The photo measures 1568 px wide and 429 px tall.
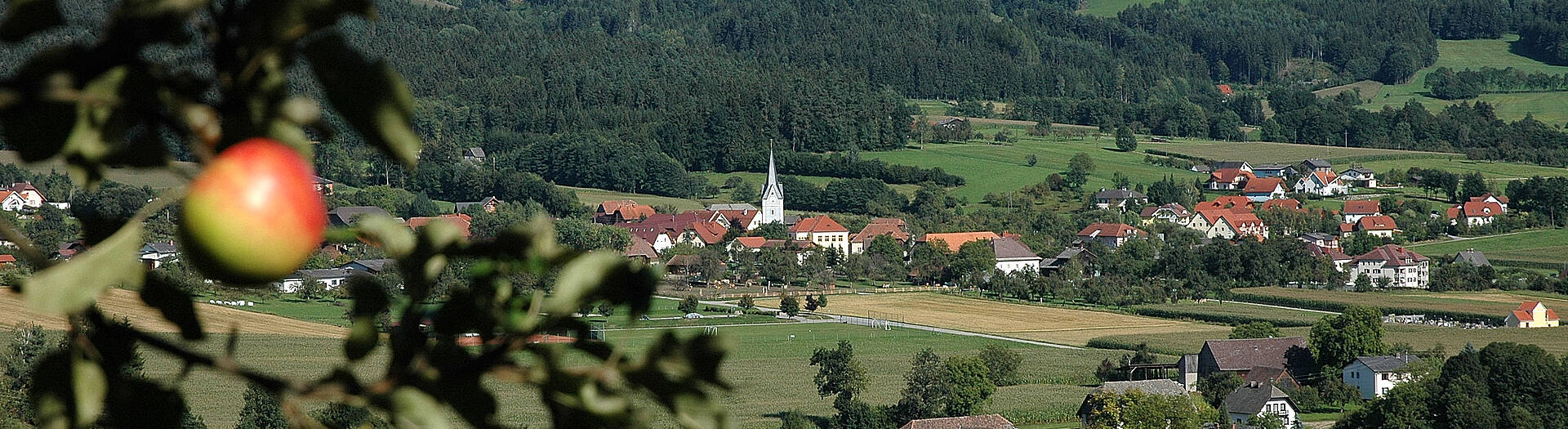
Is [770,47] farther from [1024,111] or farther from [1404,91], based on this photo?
[1404,91]

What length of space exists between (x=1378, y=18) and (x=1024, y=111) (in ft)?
199

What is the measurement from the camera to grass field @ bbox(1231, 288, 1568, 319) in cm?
5169

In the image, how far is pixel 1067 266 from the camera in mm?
62719

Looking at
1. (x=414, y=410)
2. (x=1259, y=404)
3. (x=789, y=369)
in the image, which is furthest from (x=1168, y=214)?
(x=414, y=410)

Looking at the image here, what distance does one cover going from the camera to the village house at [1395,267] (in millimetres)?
61719

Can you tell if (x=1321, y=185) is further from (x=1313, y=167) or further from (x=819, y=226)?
(x=819, y=226)

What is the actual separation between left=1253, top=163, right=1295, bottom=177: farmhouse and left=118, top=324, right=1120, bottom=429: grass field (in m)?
54.9

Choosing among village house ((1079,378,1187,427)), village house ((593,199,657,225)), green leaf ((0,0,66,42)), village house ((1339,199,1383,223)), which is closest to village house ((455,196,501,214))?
village house ((593,199,657,225))

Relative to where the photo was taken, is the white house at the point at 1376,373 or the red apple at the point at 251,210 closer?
the red apple at the point at 251,210

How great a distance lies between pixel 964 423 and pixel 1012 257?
1429 inches

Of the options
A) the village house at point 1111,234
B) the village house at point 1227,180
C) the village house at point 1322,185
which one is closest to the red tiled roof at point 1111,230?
the village house at point 1111,234

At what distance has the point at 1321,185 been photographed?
89375mm

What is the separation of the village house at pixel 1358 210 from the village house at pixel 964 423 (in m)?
52.2

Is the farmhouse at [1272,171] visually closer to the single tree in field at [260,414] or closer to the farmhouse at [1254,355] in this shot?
the farmhouse at [1254,355]
